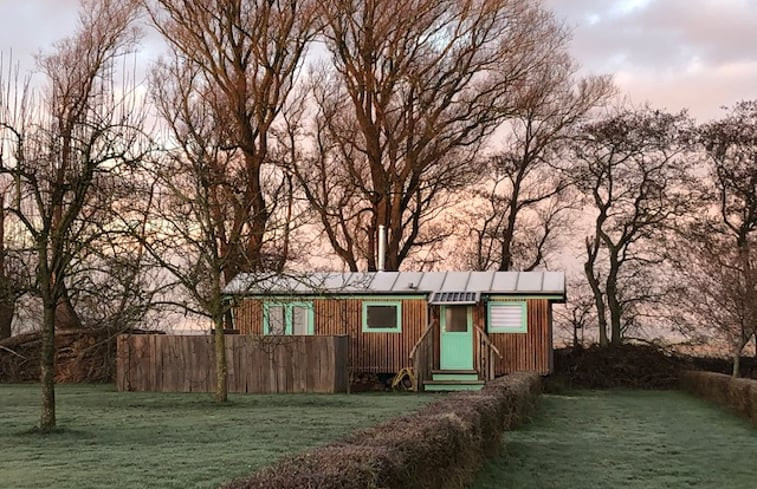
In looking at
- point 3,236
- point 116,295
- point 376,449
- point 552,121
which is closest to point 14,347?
point 3,236

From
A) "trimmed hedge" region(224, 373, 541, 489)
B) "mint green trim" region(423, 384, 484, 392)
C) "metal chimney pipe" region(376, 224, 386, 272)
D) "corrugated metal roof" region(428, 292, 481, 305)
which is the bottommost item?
"mint green trim" region(423, 384, 484, 392)

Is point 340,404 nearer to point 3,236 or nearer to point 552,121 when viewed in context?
point 3,236

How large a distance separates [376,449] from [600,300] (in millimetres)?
28164

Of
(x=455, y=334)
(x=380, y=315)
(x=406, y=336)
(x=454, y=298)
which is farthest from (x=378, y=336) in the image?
(x=454, y=298)

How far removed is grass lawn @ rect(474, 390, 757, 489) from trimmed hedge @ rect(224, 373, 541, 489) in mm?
534

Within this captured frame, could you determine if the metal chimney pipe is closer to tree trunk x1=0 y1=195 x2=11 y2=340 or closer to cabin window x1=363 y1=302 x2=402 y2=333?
cabin window x1=363 y1=302 x2=402 y2=333

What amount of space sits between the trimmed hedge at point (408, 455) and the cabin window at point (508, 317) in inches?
526

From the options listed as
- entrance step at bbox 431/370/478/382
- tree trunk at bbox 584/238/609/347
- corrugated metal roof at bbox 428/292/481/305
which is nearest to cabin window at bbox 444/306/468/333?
corrugated metal roof at bbox 428/292/481/305

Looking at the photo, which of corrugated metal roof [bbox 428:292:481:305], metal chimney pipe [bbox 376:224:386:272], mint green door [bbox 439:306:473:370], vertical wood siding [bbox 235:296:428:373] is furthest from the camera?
metal chimney pipe [bbox 376:224:386:272]

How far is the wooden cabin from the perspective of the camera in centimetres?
2572

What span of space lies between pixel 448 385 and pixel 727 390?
7.42m

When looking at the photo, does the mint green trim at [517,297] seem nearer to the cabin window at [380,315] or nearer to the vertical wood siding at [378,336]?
the vertical wood siding at [378,336]

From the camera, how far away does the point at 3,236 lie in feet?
67.0

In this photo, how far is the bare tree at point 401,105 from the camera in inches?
1275
